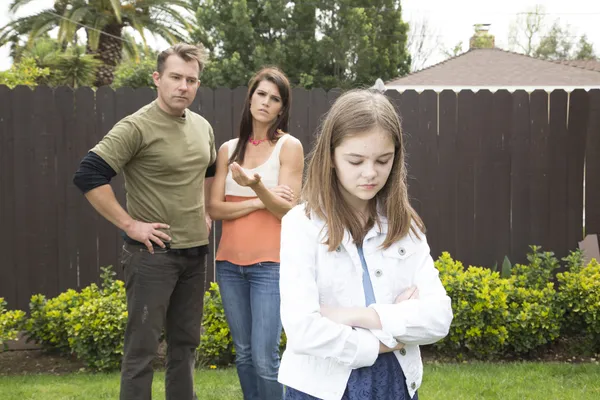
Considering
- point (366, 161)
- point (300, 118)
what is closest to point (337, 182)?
point (366, 161)

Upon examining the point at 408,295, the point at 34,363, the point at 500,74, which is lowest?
the point at 34,363

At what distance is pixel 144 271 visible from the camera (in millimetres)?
3193

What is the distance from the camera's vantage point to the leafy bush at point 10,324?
4.81 m

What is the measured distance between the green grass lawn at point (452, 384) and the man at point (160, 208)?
1051 mm

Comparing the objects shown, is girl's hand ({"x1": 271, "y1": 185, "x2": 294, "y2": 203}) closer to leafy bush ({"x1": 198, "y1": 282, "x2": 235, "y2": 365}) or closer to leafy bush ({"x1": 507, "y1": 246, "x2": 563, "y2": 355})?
leafy bush ({"x1": 198, "y1": 282, "x2": 235, "y2": 365})

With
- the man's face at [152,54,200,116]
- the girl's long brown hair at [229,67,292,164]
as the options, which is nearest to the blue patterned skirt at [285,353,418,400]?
the girl's long brown hair at [229,67,292,164]

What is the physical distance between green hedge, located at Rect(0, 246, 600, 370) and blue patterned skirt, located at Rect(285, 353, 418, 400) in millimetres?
3050

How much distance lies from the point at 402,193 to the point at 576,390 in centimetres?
297

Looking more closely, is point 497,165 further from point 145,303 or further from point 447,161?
point 145,303

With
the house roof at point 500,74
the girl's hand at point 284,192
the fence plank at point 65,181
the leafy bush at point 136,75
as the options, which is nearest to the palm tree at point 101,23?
the leafy bush at point 136,75


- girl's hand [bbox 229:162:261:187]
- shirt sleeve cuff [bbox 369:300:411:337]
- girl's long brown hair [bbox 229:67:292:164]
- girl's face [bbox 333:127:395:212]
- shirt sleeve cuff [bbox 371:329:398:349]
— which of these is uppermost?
girl's long brown hair [bbox 229:67:292:164]

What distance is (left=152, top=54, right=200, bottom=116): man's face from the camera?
326cm

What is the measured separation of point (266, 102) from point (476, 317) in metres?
2.55

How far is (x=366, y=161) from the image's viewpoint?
1800 mm
